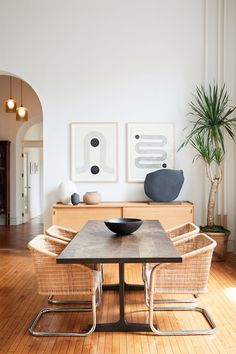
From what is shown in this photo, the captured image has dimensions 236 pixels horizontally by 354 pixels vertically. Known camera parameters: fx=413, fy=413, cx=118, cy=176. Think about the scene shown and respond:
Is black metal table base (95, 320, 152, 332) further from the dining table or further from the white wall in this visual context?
the white wall

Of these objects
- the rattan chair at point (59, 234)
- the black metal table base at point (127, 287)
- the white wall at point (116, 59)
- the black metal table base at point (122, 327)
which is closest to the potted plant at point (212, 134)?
the white wall at point (116, 59)

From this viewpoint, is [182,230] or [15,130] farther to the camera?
[15,130]

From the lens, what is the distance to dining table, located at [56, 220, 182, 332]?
2.80 meters

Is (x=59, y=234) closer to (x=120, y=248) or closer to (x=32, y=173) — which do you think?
(x=120, y=248)

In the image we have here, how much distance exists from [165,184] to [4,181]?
4692mm

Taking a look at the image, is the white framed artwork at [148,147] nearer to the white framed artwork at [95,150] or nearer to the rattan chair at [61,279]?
the white framed artwork at [95,150]

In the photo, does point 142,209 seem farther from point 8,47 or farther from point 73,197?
point 8,47

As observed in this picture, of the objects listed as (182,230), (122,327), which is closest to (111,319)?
(122,327)

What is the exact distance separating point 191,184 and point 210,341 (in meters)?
3.40

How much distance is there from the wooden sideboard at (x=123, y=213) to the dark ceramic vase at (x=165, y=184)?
0.18 metres

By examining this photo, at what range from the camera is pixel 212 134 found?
19.4ft

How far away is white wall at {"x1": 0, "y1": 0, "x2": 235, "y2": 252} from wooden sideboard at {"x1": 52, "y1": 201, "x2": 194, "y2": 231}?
0.61m

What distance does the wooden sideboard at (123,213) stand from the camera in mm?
5656

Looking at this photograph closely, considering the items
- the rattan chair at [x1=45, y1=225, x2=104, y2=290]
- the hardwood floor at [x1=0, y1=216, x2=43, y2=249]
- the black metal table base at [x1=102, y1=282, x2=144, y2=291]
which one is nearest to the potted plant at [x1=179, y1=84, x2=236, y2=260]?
the black metal table base at [x1=102, y1=282, x2=144, y2=291]
